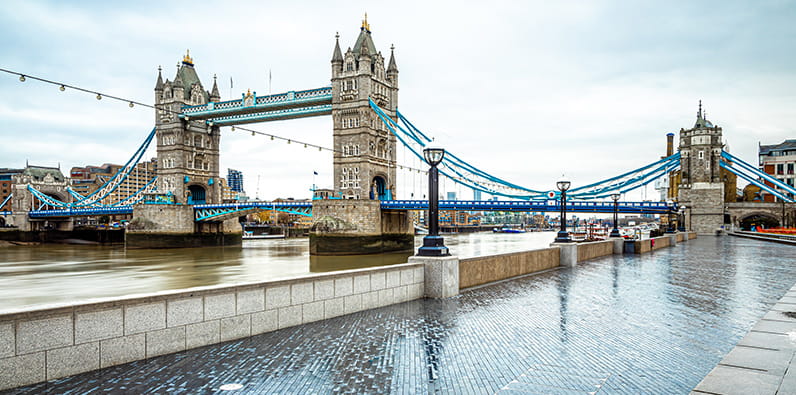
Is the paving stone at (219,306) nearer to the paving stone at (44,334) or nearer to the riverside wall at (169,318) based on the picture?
the riverside wall at (169,318)

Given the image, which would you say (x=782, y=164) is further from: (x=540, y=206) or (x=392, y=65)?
(x=392, y=65)

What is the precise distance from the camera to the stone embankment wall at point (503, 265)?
10156mm

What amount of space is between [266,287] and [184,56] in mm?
63895

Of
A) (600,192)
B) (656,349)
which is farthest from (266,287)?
(600,192)

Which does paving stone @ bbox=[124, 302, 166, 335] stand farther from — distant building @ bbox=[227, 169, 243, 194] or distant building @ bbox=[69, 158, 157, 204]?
distant building @ bbox=[227, 169, 243, 194]

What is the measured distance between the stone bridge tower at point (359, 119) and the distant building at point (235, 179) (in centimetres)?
12438

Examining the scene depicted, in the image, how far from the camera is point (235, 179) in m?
166

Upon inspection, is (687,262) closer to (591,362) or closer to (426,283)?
(426,283)

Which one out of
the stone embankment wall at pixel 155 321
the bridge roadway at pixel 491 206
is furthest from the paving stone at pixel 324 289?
the bridge roadway at pixel 491 206

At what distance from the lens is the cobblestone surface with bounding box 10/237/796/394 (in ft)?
14.5

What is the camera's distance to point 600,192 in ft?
159

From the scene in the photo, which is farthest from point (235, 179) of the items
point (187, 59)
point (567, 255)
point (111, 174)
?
point (567, 255)

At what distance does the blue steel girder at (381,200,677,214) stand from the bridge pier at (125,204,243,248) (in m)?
22.6

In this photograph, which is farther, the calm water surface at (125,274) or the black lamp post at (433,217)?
the calm water surface at (125,274)
